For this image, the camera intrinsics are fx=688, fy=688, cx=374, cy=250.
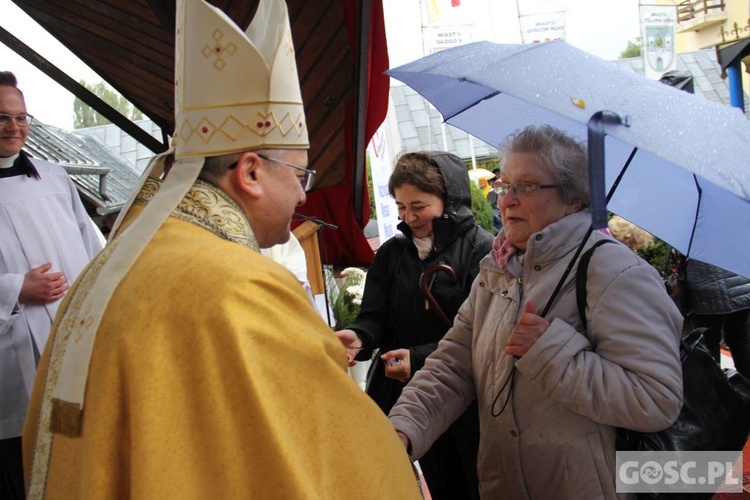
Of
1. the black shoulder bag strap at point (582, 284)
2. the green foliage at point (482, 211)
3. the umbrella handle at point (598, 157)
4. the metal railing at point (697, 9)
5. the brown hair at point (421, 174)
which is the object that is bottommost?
the metal railing at point (697, 9)

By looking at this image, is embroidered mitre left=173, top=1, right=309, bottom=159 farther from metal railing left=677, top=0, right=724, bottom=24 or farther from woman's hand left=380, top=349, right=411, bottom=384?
metal railing left=677, top=0, right=724, bottom=24

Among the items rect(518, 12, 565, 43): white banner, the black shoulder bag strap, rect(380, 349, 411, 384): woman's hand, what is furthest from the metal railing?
the black shoulder bag strap

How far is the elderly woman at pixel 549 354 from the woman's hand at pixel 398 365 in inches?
7.7

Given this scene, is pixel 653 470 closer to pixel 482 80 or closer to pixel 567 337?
pixel 567 337

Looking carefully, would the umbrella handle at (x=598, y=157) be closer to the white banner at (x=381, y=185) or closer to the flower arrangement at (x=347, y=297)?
the flower arrangement at (x=347, y=297)

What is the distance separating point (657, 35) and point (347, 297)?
710 inches

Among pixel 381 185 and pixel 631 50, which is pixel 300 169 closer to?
pixel 381 185

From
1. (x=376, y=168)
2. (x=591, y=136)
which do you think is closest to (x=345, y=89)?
(x=376, y=168)

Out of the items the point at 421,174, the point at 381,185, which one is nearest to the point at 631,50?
the point at 381,185

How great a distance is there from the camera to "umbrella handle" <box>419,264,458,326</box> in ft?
9.05

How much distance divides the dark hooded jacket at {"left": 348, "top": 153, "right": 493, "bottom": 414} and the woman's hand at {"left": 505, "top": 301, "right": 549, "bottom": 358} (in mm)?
814

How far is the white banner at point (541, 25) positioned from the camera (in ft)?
61.7

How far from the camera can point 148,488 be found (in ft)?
3.98

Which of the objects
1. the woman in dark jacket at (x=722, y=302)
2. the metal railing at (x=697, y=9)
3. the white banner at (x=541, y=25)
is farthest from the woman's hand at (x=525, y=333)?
the metal railing at (x=697, y=9)
